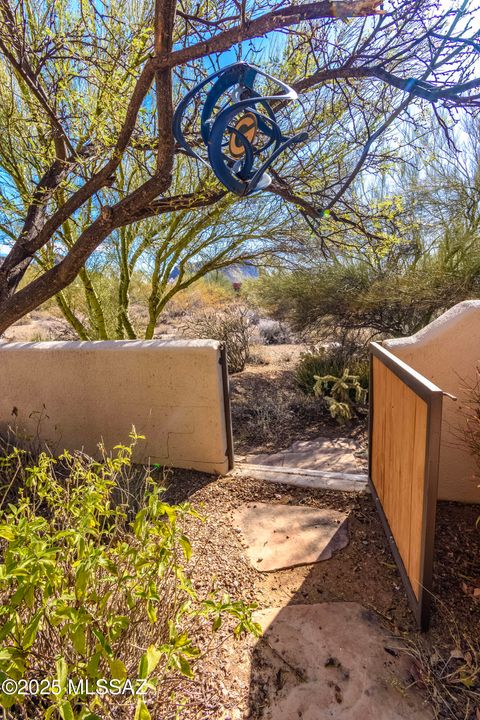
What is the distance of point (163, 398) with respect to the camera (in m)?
3.50

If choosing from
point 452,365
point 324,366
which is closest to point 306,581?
point 452,365

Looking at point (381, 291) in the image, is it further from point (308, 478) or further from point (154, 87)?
point (154, 87)

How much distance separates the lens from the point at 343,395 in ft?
17.6

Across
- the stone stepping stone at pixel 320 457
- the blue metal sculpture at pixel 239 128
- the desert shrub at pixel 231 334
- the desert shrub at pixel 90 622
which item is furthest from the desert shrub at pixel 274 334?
the desert shrub at pixel 90 622

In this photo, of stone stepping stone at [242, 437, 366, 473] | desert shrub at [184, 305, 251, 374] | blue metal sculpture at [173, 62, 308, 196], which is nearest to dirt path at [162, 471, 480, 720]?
stone stepping stone at [242, 437, 366, 473]

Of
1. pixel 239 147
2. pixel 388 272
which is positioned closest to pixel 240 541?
pixel 239 147

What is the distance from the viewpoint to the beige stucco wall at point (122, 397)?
132 inches

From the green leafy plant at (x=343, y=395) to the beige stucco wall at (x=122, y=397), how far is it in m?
2.12

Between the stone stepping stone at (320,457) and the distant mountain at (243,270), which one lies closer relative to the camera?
the stone stepping stone at (320,457)

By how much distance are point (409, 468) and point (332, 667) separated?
938 millimetres

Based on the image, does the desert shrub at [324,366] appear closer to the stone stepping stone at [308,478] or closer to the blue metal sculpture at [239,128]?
the stone stepping stone at [308,478]

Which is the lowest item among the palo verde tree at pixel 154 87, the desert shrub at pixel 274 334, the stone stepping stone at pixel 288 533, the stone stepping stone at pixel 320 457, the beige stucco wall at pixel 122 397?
the stone stepping stone at pixel 320 457

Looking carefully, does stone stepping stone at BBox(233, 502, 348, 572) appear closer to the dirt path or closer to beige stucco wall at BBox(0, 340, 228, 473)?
the dirt path

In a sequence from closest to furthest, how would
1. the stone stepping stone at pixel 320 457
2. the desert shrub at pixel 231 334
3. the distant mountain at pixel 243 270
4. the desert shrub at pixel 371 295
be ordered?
the stone stepping stone at pixel 320 457 < the desert shrub at pixel 371 295 < the distant mountain at pixel 243 270 < the desert shrub at pixel 231 334
